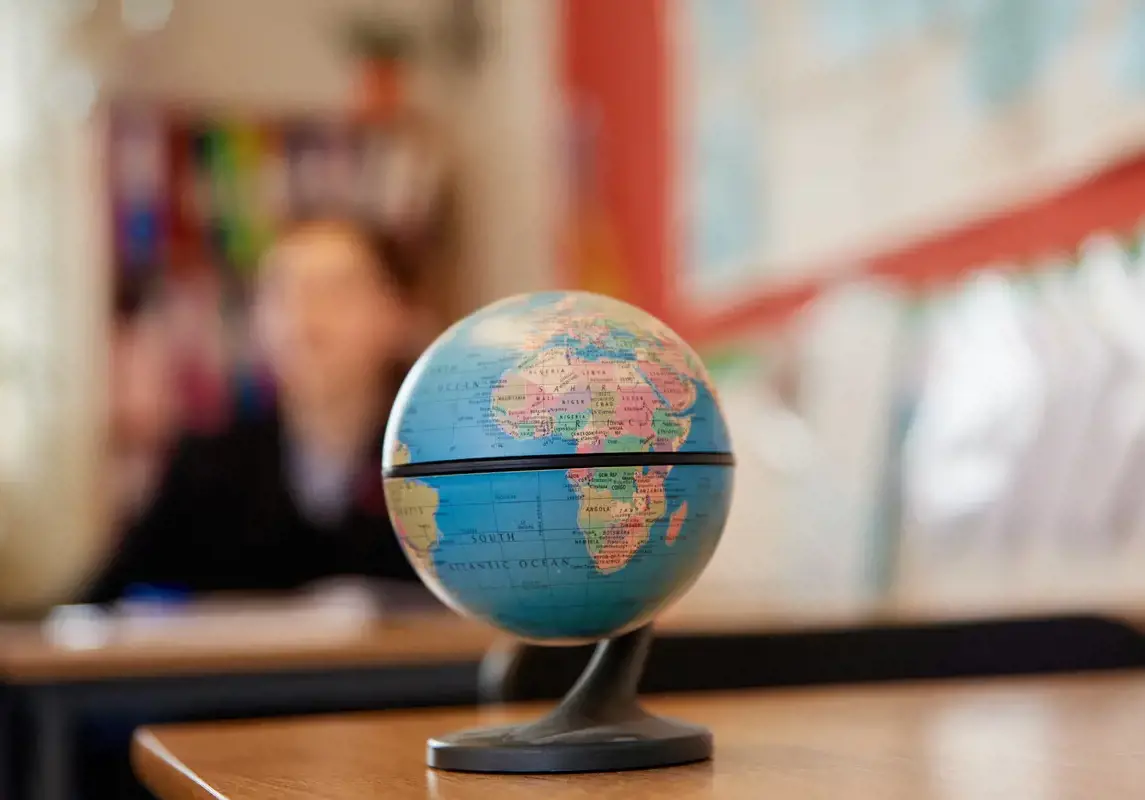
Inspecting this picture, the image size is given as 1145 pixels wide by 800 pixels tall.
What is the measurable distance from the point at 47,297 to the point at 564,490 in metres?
3.74

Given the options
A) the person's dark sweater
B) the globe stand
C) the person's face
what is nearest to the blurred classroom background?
the person's dark sweater

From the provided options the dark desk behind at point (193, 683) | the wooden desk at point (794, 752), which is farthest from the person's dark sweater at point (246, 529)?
the wooden desk at point (794, 752)

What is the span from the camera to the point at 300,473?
352 centimetres

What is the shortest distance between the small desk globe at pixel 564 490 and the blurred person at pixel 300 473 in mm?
2429

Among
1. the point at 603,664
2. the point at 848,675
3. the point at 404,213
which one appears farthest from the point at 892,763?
the point at 404,213

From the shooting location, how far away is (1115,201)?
2.27 m

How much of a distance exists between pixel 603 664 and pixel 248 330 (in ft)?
12.5

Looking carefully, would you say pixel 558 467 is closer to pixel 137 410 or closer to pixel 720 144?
pixel 720 144

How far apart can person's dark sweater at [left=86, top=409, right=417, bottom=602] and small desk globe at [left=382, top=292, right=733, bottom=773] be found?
97.9 inches

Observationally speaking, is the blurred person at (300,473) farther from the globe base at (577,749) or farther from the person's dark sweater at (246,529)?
the globe base at (577,749)

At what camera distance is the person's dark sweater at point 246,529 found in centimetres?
345

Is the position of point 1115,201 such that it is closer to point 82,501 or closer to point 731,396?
point 731,396

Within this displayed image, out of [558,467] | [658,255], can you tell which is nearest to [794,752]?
[558,467]

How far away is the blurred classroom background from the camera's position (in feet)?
7.09
